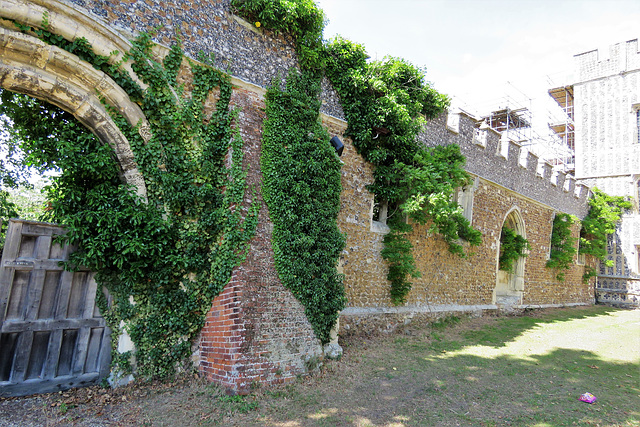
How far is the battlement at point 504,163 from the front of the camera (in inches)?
412

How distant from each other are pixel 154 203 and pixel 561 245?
14776 millimetres

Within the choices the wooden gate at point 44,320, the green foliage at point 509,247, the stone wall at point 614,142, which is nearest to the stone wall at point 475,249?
the green foliage at point 509,247

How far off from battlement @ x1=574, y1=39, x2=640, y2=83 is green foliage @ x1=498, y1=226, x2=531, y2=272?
11303 mm

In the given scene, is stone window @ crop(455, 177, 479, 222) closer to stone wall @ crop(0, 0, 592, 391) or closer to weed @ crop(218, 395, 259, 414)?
stone wall @ crop(0, 0, 592, 391)

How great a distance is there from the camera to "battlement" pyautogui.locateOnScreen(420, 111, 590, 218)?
10.5m

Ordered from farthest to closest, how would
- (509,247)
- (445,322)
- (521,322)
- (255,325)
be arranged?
(509,247) → (521,322) → (445,322) → (255,325)

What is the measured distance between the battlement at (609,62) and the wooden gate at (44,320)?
2210cm

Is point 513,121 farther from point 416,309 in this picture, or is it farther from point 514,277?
point 416,309

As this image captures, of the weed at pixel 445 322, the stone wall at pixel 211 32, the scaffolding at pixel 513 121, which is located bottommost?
the weed at pixel 445 322

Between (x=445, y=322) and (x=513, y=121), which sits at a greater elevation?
(x=513, y=121)

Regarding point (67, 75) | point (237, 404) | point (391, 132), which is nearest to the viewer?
point (237, 404)

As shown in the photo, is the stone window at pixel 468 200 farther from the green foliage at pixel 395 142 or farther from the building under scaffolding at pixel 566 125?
the building under scaffolding at pixel 566 125

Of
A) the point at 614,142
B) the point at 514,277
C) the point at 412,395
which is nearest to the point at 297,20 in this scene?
the point at 412,395

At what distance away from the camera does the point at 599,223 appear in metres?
17.4
